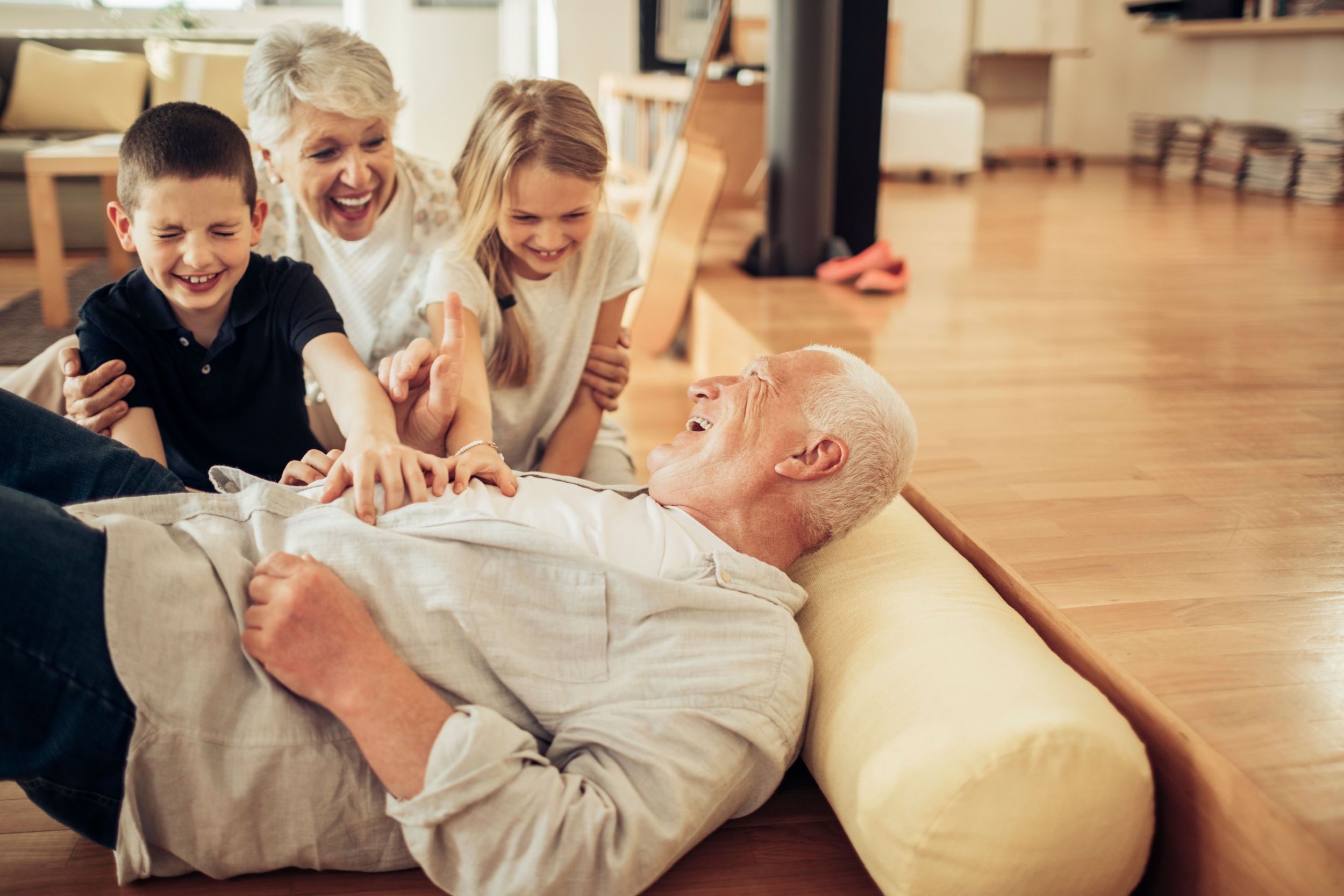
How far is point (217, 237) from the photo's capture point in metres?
1.37

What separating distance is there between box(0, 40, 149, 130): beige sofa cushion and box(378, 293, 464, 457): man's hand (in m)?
4.80

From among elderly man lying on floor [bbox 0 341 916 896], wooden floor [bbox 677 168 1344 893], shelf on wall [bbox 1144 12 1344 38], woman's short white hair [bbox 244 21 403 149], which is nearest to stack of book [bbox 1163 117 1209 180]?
shelf on wall [bbox 1144 12 1344 38]

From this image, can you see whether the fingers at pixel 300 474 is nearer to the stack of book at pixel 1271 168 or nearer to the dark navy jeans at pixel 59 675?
the dark navy jeans at pixel 59 675

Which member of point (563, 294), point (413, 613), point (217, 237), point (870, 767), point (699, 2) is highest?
point (699, 2)

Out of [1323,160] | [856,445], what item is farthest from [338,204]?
[1323,160]

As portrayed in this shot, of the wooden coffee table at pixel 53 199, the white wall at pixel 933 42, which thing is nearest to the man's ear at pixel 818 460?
the wooden coffee table at pixel 53 199

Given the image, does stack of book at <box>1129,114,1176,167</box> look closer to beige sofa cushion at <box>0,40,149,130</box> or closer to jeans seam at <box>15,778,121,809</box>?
beige sofa cushion at <box>0,40,149,130</box>

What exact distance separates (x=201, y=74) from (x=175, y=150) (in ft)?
14.8

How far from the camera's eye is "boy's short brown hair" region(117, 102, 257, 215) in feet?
4.28

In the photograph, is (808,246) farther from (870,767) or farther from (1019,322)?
(870,767)

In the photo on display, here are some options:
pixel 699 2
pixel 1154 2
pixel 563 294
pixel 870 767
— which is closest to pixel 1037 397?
pixel 563 294

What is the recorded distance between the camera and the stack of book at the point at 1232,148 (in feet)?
19.3

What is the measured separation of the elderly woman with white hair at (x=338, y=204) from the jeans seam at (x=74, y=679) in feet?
1.79

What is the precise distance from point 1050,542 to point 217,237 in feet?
3.86
